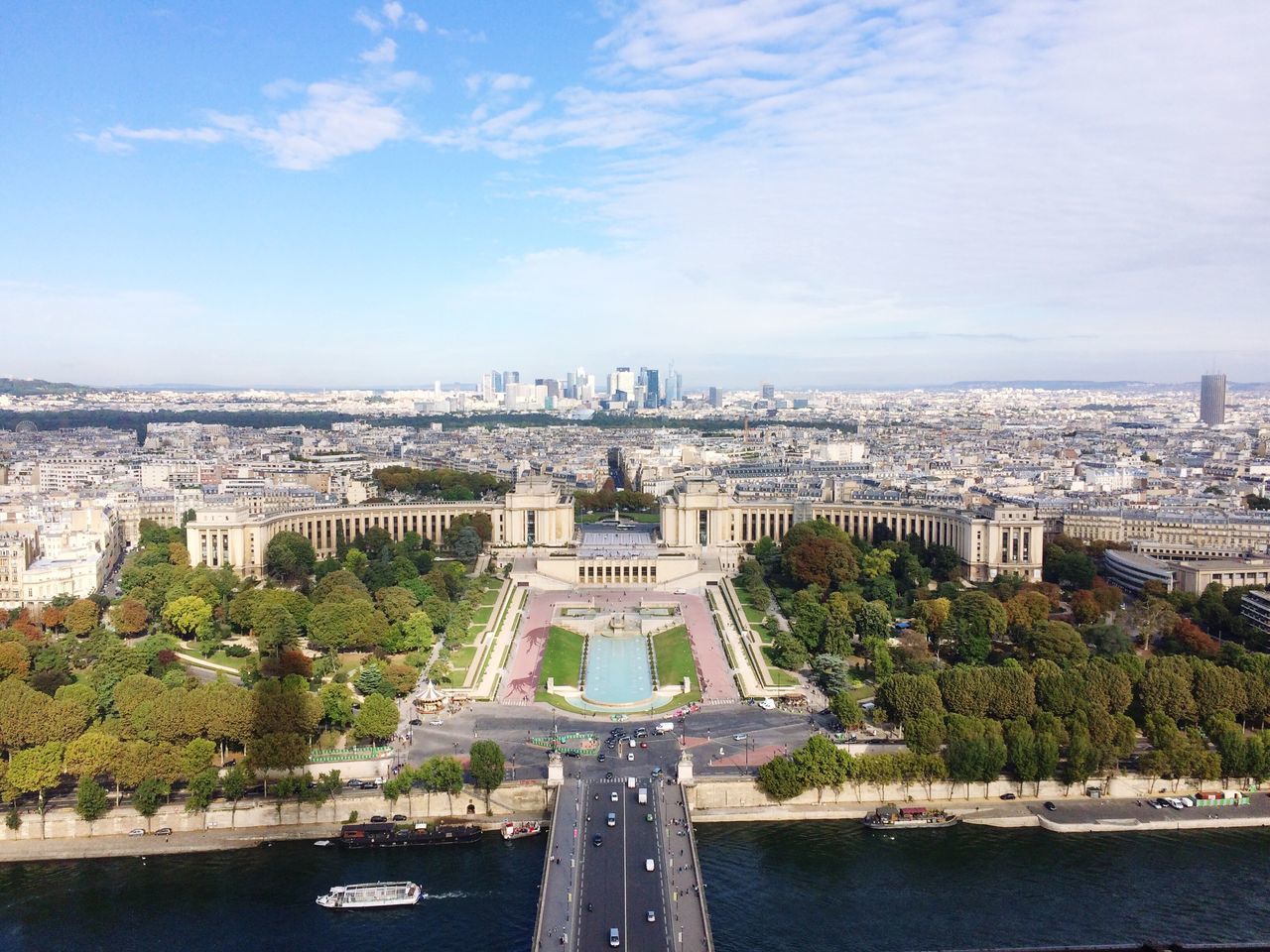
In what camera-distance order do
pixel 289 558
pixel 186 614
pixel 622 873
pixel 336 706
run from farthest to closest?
pixel 289 558, pixel 186 614, pixel 336 706, pixel 622 873

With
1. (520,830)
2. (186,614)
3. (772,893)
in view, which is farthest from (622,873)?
(186,614)

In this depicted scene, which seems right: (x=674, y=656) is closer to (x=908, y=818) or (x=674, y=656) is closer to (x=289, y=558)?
(x=908, y=818)

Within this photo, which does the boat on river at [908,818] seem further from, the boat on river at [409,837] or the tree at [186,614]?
the tree at [186,614]

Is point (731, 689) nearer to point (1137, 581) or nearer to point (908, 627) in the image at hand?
point (908, 627)

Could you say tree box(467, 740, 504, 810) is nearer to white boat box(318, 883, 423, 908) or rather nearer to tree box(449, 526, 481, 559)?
white boat box(318, 883, 423, 908)

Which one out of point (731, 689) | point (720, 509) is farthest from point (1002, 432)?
point (731, 689)

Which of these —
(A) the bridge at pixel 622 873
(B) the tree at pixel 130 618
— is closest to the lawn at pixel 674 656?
(A) the bridge at pixel 622 873

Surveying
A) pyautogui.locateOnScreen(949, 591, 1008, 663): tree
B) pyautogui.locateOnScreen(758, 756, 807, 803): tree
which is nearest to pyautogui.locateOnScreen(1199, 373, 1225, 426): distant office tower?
pyautogui.locateOnScreen(949, 591, 1008, 663): tree
